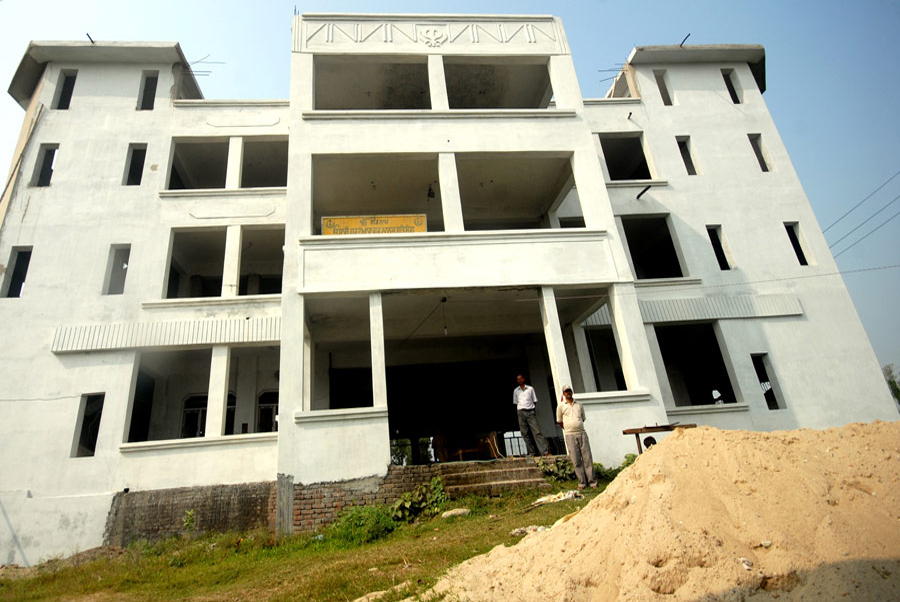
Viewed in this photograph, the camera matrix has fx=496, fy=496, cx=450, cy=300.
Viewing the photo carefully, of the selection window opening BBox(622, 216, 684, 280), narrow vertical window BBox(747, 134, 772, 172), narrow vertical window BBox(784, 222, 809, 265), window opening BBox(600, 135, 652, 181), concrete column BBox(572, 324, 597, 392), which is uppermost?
window opening BBox(600, 135, 652, 181)

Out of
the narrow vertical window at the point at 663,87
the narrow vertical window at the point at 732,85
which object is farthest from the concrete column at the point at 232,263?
the narrow vertical window at the point at 732,85

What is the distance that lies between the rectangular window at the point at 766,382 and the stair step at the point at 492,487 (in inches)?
334

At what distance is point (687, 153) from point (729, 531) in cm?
1672

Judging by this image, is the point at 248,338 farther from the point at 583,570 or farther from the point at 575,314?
the point at 583,570

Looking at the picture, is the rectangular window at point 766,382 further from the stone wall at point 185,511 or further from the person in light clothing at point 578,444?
the stone wall at point 185,511

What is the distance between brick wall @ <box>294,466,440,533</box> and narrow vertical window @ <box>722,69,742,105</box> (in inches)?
700

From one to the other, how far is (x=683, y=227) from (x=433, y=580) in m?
14.6

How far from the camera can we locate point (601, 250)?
13.2 m

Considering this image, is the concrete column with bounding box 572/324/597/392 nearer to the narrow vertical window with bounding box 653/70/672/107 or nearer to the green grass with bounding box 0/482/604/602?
the green grass with bounding box 0/482/604/602

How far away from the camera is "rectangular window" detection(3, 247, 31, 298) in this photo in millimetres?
13250

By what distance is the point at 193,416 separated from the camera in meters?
15.2

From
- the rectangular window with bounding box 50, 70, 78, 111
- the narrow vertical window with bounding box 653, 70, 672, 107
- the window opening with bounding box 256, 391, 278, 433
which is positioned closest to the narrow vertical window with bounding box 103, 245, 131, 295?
the window opening with bounding box 256, 391, 278, 433

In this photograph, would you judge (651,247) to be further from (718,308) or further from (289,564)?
(289,564)

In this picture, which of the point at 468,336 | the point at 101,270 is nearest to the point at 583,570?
the point at 468,336
